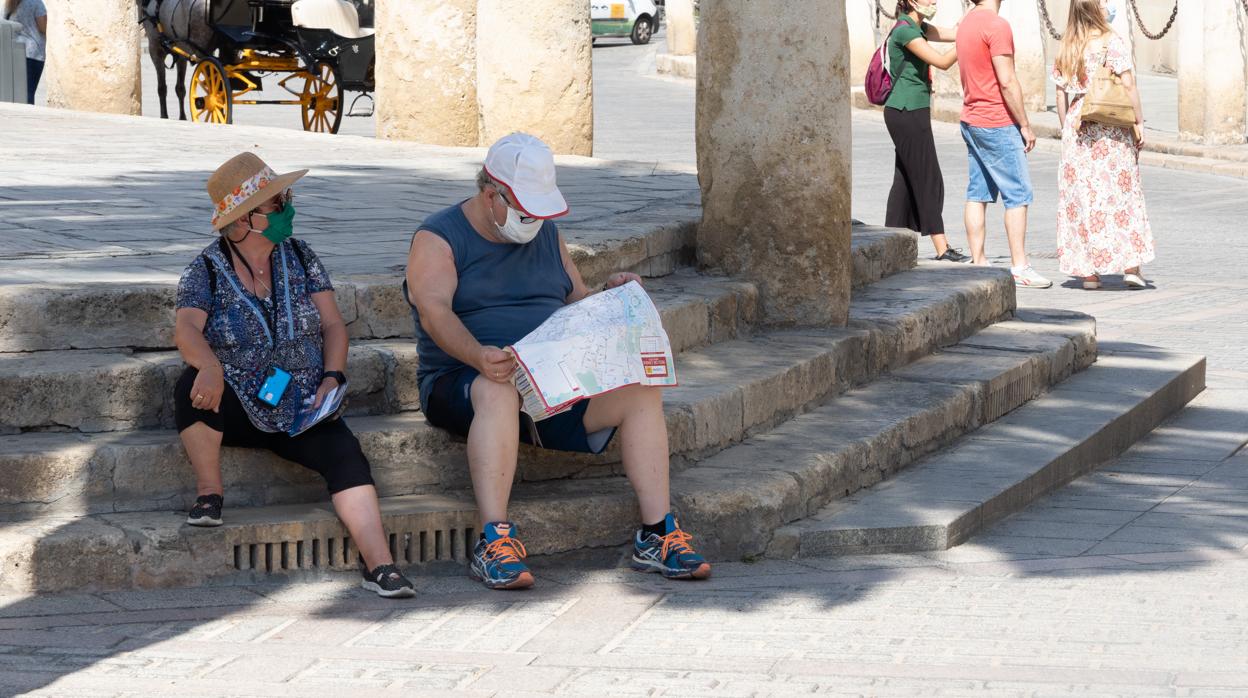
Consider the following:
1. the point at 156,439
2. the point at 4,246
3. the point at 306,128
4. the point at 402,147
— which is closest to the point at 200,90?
the point at 306,128

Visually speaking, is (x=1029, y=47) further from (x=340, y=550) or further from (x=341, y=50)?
(x=340, y=550)

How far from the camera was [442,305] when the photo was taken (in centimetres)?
491

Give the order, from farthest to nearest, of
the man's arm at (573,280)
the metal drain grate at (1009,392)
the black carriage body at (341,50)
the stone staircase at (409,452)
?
the black carriage body at (341,50) < the metal drain grate at (1009,392) < the man's arm at (573,280) < the stone staircase at (409,452)

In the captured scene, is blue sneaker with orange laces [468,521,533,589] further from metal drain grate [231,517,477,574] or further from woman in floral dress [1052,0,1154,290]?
woman in floral dress [1052,0,1154,290]

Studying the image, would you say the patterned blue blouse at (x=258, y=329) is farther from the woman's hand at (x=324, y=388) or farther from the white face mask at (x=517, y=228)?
the white face mask at (x=517, y=228)

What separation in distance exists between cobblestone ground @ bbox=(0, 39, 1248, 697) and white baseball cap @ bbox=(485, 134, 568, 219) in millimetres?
972

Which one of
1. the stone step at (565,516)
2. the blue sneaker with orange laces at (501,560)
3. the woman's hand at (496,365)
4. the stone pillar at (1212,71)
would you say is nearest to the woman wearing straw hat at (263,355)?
the stone step at (565,516)

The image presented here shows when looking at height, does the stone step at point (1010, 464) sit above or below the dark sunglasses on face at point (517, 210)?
below

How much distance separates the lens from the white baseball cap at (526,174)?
491 cm

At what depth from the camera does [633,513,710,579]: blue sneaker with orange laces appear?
15.7 feet

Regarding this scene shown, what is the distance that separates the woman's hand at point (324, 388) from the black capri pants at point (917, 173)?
5.76 metres

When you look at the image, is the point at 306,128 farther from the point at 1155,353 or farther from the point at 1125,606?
the point at 1125,606

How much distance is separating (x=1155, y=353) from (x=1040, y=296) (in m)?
1.80

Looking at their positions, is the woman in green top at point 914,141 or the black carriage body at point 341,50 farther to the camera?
the black carriage body at point 341,50
